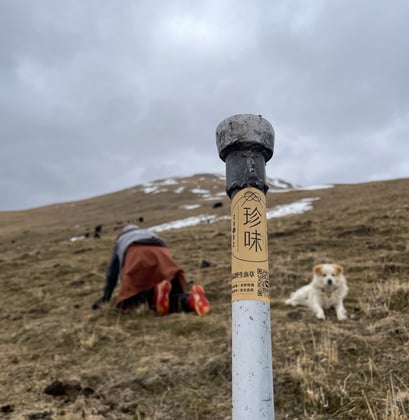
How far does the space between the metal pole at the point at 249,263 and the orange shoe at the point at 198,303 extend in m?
4.70

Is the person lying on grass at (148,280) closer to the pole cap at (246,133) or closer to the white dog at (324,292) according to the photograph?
the white dog at (324,292)

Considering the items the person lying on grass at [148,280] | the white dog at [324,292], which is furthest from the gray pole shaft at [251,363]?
the person lying on grass at [148,280]

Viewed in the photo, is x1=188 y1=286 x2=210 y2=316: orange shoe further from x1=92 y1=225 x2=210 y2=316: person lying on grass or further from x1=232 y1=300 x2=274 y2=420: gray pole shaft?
x1=232 y1=300 x2=274 y2=420: gray pole shaft

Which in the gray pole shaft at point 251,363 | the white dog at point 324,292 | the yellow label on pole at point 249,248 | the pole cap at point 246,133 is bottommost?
the gray pole shaft at point 251,363

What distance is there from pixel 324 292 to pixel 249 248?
5016 mm

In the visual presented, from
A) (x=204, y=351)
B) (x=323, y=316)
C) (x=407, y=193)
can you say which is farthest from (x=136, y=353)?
(x=407, y=193)

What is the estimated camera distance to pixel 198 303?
6945 mm

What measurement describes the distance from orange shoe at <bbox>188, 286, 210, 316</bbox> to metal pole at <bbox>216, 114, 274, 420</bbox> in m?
4.70

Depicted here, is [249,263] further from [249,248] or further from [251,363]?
[251,363]

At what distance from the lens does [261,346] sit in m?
2.18

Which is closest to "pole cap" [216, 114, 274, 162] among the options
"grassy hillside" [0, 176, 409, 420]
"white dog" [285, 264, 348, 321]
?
"grassy hillside" [0, 176, 409, 420]

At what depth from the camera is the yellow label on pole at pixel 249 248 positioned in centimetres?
224

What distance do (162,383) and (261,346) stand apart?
2.55 m

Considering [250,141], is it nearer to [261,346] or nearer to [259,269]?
[259,269]
